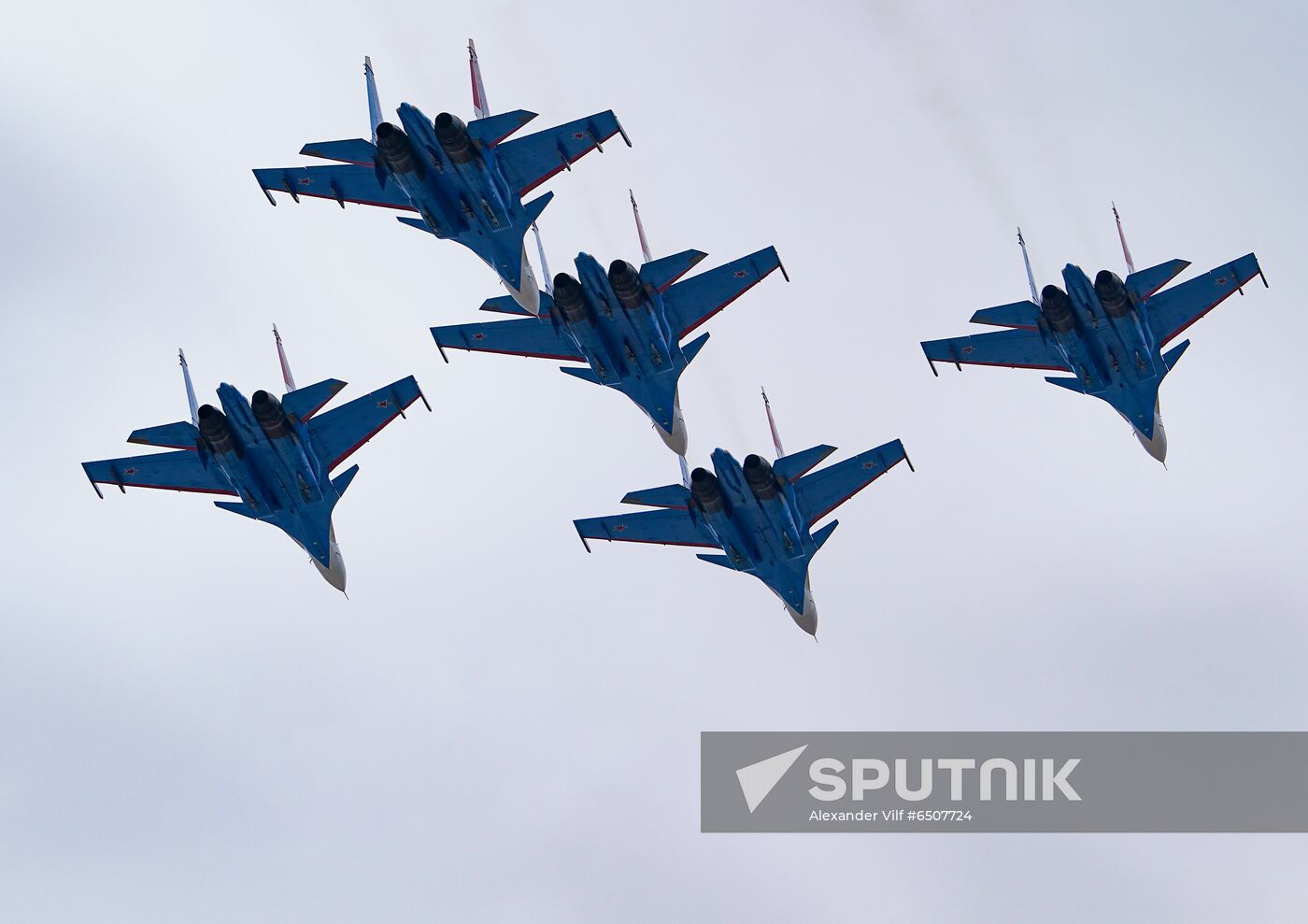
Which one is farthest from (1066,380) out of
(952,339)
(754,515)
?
(754,515)

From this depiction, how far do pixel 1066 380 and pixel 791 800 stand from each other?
1805cm

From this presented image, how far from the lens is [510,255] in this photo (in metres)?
57.1

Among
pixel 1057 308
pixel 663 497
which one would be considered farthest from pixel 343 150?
pixel 1057 308

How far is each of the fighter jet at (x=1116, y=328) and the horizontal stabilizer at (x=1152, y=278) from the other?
31mm

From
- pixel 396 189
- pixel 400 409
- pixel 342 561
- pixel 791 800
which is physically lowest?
pixel 791 800

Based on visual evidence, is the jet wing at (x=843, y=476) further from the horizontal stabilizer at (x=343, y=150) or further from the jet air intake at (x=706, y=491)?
the horizontal stabilizer at (x=343, y=150)

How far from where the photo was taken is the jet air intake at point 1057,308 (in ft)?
186

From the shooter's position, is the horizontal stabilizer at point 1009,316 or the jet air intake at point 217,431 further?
the horizontal stabilizer at point 1009,316

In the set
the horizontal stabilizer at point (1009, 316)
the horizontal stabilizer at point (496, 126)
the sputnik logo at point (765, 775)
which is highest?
the horizontal stabilizer at point (496, 126)

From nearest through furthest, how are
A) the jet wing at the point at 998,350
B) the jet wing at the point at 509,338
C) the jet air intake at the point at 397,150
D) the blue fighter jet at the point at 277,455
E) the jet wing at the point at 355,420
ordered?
the jet air intake at the point at 397,150 → the blue fighter jet at the point at 277,455 → the jet wing at the point at 355,420 → the jet wing at the point at 509,338 → the jet wing at the point at 998,350

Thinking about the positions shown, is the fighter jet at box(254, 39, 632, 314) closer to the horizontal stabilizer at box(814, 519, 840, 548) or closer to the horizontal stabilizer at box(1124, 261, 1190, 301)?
the horizontal stabilizer at box(814, 519, 840, 548)

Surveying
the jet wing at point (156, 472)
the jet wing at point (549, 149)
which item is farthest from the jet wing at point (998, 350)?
the jet wing at point (156, 472)

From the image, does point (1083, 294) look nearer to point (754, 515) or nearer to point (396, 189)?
point (754, 515)

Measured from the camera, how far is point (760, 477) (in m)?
58.4
